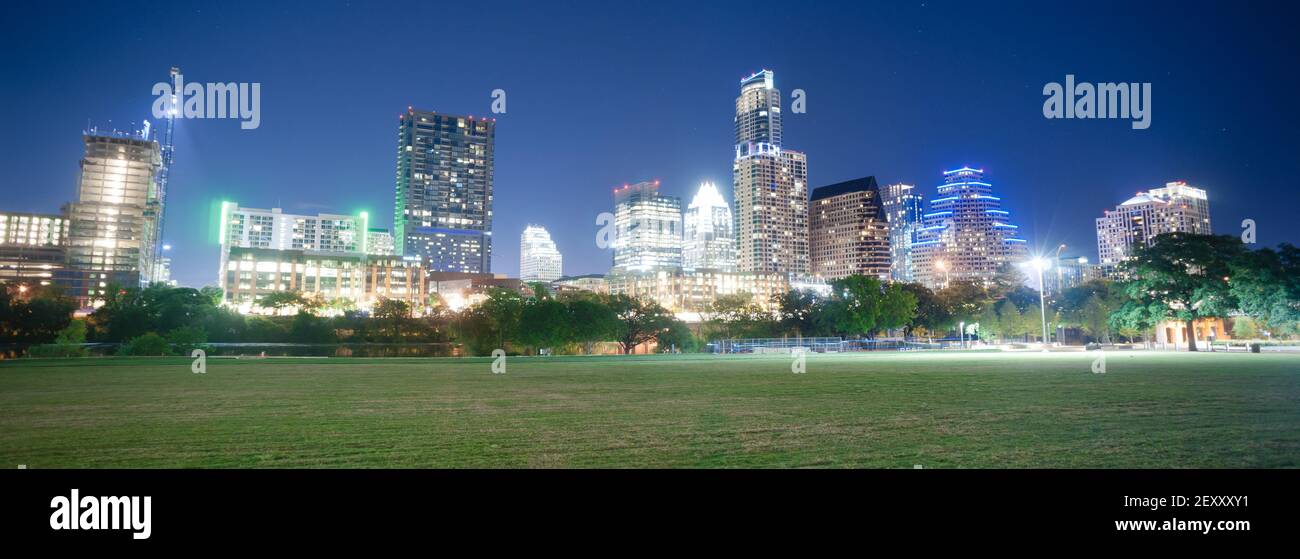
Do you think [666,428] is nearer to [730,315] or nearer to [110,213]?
[730,315]

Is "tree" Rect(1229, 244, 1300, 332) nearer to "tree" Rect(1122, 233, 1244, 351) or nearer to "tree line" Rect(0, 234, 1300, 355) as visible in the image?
"tree line" Rect(0, 234, 1300, 355)

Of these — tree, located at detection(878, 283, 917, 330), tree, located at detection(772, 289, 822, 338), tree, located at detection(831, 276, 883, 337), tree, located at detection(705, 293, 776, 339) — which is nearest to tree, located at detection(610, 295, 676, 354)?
tree, located at detection(705, 293, 776, 339)

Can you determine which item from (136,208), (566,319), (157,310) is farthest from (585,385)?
(136,208)

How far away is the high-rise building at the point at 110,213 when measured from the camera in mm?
183625

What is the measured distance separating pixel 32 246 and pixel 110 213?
21613 mm

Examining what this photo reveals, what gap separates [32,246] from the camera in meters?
173

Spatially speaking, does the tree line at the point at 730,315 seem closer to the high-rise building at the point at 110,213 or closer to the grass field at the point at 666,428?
the grass field at the point at 666,428

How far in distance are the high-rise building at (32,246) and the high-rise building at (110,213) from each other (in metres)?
3.21

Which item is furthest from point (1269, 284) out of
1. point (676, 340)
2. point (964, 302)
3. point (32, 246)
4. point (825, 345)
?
point (32, 246)

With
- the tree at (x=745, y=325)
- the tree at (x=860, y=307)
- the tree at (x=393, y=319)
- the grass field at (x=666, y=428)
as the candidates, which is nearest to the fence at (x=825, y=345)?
the tree at (x=860, y=307)

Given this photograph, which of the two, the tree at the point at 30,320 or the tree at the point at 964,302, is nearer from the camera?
the tree at the point at 30,320

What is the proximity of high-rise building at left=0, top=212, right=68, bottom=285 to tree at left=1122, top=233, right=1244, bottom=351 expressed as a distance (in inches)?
8573

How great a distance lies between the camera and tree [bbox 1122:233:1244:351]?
45.1 metres
